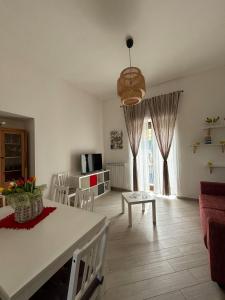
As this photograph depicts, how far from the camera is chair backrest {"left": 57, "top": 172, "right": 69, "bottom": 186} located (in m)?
3.54

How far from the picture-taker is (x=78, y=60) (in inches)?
118

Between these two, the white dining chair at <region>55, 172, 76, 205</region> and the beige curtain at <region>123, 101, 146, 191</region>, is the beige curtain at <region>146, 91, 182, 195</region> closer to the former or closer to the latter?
the beige curtain at <region>123, 101, 146, 191</region>

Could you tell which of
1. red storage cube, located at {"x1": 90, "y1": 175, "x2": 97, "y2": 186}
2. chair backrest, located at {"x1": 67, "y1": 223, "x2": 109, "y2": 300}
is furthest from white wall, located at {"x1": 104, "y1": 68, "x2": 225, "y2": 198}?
chair backrest, located at {"x1": 67, "y1": 223, "x2": 109, "y2": 300}

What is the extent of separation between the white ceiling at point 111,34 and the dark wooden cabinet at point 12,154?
4.46 feet

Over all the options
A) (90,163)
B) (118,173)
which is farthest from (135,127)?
(90,163)

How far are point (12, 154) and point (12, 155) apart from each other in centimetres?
2

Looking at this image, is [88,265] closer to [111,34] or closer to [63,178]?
[111,34]

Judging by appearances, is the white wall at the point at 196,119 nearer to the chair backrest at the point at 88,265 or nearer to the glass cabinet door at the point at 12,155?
the chair backrest at the point at 88,265

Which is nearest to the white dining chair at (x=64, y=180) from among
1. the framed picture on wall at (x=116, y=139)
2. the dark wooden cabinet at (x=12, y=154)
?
the dark wooden cabinet at (x=12, y=154)

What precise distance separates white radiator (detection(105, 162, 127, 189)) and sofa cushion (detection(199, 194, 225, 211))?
7.93ft

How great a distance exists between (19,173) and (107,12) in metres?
3.05

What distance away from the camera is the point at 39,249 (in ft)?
3.16

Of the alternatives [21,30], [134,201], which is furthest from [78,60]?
[134,201]

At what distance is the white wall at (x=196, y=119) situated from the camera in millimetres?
3502
